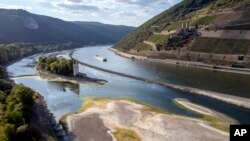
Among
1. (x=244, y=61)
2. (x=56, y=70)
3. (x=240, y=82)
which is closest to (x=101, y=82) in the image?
(x=56, y=70)

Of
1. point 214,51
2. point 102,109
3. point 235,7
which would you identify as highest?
point 235,7

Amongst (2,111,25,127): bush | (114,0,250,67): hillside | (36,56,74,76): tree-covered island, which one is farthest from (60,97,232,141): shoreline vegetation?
(114,0,250,67): hillside

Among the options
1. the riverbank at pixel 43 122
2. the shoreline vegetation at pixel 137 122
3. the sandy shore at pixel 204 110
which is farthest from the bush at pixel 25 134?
the sandy shore at pixel 204 110

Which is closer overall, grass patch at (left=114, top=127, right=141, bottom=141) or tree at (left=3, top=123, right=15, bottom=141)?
tree at (left=3, top=123, right=15, bottom=141)

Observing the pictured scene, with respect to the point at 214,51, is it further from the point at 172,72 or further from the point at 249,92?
the point at 249,92

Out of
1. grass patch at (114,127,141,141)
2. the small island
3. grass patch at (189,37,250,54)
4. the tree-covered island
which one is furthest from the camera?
grass patch at (189,37,250,54)

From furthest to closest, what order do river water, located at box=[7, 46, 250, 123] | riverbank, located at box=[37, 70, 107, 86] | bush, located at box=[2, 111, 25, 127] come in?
riverbank, located at box=[37, 70, 107, 86]
river water, located at box=[7, 46, 250, 123]
bush, located at box=[2, 111, 25, 127]

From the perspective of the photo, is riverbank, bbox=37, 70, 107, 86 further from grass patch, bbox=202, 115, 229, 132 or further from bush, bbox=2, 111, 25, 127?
bush, bbox=2, 111, 25, 127
